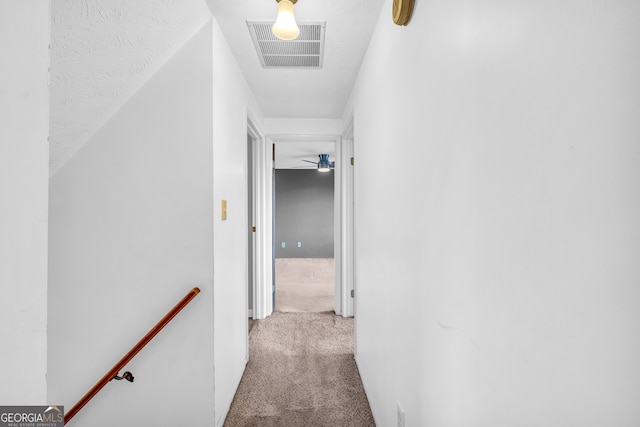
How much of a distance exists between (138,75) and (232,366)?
1801 mm

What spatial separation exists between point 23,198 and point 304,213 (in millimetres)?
7736

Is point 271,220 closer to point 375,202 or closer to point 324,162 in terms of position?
point 375,202

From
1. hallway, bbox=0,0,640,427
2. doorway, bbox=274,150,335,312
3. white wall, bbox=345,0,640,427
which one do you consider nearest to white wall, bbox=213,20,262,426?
hallway, bbox=0,0,640,427

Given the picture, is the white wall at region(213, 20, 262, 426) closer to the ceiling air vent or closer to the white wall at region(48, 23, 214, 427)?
the white wall at region(48, 23, 214, 427)

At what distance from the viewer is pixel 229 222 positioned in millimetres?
2023

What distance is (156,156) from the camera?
5.46 feet

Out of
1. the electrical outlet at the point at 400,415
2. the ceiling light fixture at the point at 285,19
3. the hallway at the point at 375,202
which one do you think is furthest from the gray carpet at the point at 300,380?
the ceiling light fixture at the point at 285,19

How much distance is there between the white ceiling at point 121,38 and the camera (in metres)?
1.40

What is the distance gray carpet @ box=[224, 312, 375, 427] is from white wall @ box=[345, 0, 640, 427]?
1019mm

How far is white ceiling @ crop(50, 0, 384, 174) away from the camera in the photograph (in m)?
1.40

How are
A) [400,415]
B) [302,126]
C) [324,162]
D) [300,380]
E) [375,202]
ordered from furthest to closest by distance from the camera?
[324,162]
[302,126]
[300,380]
[375,202]
[400,415]

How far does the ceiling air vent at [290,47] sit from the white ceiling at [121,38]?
0.05 m

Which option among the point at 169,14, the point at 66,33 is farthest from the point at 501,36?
the point at 66,33

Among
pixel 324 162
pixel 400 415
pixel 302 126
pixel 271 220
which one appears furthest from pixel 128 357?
pixel 324 162
